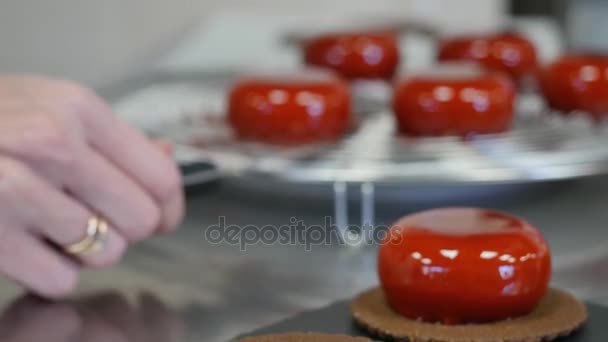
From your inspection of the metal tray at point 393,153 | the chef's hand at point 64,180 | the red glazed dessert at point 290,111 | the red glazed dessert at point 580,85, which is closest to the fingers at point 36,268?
the chef's hand at point 64,180

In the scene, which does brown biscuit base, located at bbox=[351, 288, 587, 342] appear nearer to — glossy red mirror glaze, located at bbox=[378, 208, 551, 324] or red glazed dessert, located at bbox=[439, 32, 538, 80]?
glossy red mirror glaze, located at bbox=[378, 208, 551, 324]

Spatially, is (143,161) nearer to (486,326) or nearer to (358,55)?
(486,326)

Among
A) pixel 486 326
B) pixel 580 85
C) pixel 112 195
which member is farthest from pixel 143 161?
pixel 580 85

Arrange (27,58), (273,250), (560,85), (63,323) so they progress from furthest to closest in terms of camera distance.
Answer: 1. (27,58)
2. (560,85)
3. (273,250)
4. (63,323)

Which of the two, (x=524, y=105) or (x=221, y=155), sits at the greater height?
(x=221, y=155)

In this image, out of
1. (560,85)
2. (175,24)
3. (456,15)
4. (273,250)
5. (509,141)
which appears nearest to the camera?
(273,250)

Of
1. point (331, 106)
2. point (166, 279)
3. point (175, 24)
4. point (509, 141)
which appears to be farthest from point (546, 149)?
point (175, 24)

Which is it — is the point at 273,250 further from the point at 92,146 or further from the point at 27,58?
the point at 27,58
